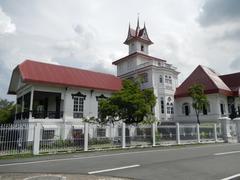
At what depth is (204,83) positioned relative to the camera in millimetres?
28953

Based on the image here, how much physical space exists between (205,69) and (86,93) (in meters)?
17.4

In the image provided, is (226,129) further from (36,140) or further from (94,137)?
(36,140)

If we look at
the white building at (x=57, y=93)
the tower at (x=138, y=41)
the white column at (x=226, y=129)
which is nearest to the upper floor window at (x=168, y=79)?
the tower at (x=138, y=41)

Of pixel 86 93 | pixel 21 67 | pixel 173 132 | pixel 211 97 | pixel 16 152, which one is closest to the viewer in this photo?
pixel 16 152

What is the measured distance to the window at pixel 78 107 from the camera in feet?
73.0

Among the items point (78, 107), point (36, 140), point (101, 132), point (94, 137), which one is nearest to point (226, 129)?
point (101, 132)

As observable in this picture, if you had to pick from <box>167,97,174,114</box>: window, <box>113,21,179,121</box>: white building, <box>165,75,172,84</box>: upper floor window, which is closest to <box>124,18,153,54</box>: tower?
<box>113,21,179,121</box>: white building

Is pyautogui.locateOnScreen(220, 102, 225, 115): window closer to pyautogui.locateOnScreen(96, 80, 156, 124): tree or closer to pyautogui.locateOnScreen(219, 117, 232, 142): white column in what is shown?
pyautogui.locateOnScreen(219, 117, 232, 142): white column

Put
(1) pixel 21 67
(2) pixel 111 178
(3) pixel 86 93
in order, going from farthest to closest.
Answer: (3) pixel 86 93 < (1) pixel 21 67 < (2) pixel 111 178

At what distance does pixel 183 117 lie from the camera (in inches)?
1185

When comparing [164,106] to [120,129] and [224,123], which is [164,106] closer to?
[224,123]

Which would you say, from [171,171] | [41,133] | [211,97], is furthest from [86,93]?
[171,171]

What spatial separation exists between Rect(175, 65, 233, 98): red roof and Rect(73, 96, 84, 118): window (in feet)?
44.6

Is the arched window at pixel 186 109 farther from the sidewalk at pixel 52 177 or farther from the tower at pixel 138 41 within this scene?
the sidewalk at pixel 52 177
